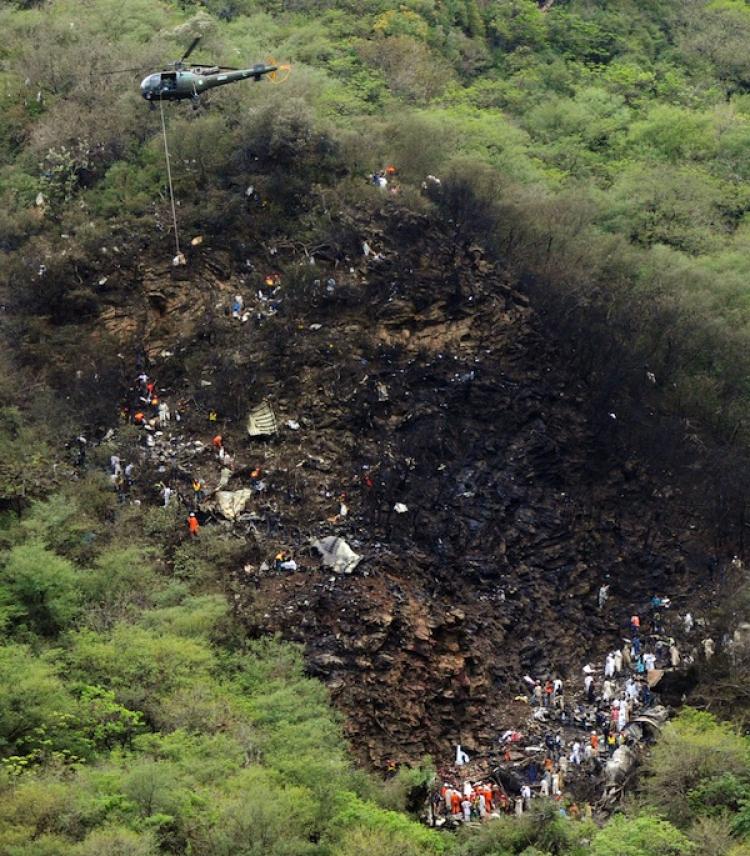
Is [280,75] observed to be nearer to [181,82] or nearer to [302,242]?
[181,82]

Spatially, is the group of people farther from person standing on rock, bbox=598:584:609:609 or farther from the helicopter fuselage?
the helicopter fuselage

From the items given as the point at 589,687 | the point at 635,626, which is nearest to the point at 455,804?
the point at 589,687

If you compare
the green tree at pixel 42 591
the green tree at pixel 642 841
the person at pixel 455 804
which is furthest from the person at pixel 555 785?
the green tree at pixel 42 591

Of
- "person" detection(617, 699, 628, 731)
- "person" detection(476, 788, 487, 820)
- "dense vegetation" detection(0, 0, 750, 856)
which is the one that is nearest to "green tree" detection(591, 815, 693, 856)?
"dense vegetation" detection(0, 0, 750, 856)

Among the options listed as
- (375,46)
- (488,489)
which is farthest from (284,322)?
(375,46)

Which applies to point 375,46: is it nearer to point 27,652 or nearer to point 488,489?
point 488,489

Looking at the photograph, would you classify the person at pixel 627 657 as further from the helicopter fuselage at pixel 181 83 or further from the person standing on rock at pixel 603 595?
the helicopter fuselage at pixel 181 83
